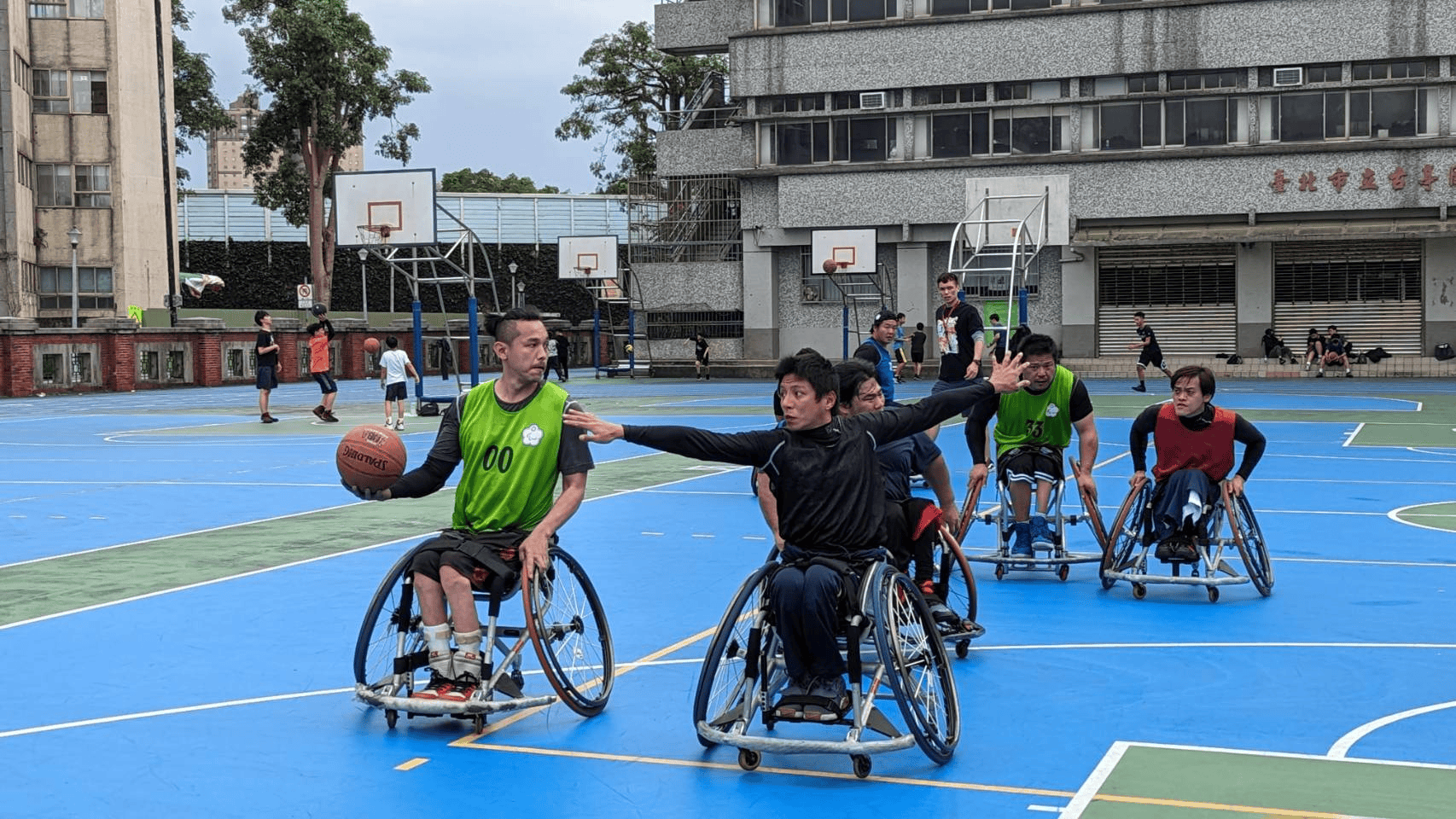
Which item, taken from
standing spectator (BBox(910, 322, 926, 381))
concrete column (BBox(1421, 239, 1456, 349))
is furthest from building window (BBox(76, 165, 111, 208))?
concrete column (BBox(1421, 239, 1456, 349))

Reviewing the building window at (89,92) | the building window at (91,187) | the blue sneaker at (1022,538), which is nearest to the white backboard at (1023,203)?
the blue sneaker at (1022,538)

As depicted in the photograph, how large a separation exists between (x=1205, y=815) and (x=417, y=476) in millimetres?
3776

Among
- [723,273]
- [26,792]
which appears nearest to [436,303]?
[723,273]

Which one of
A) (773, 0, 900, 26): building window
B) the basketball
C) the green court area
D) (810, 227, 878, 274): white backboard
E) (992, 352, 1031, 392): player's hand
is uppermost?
(773, 0, 900, 26): building window

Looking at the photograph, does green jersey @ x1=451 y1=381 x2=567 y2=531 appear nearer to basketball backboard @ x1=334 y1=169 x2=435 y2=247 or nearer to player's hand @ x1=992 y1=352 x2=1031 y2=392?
player's hand @ x1=992 y1=352 x2=1031 y2=392

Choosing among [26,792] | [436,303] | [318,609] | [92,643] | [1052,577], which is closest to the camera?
[26,792]

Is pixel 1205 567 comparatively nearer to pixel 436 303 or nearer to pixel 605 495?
pixel 605 495

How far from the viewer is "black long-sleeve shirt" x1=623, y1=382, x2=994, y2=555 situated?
678cm

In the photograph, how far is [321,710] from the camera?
299 inches

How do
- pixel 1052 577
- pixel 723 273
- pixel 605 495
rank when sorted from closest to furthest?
1. pixel 1052 577
2. pixel 605 495
3. pixel 723 273

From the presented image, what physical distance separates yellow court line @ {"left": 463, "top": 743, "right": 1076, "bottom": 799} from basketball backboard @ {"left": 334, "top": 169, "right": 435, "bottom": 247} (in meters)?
28.6

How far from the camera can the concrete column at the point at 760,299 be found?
53.6 metres

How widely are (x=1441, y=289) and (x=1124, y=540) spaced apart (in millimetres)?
40637

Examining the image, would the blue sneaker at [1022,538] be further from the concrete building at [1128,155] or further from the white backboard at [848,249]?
the concrete building at [1128,155]
